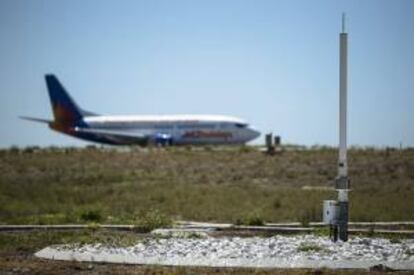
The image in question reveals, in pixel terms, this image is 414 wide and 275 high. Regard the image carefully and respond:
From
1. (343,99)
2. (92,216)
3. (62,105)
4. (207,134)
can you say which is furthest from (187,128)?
(343,99)

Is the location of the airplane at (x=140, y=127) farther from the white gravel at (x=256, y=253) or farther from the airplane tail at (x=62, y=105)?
the white gravel at (x=256, y=253)

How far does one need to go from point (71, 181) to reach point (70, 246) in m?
27.8

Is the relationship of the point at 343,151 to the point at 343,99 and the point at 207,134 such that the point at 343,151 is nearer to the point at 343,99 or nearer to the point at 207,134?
the point at 343,99

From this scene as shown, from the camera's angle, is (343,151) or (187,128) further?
(187,128)

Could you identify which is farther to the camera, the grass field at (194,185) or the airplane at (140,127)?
the airplane at (140,127)

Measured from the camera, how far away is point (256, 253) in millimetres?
13773

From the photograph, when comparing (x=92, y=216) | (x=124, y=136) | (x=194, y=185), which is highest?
(x=124, y=136)

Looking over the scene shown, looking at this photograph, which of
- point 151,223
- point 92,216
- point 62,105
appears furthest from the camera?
point 62,105

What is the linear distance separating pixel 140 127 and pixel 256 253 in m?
70.4

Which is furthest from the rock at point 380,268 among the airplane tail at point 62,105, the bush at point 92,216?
the airplane tail at point 62,105

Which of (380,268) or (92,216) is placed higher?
(380,268)

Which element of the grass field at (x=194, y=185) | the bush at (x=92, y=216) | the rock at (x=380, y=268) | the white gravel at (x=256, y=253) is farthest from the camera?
the grass field at (x=194, y=185)

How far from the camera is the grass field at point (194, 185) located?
25891 mm

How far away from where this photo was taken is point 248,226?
66.9 feet
